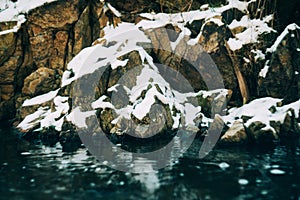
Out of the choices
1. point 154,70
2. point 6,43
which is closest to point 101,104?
point 154,70

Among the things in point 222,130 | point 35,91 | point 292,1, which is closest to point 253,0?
point 292,1

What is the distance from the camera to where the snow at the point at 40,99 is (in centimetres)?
1753

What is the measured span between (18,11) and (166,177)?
53.2ft

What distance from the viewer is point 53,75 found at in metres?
18.6

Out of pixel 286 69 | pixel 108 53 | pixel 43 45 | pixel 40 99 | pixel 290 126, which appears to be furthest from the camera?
pixel 43 45

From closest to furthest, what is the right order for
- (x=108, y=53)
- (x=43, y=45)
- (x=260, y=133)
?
(x=260, y=133) → (x=108, y=53) → (x=43, y=45)

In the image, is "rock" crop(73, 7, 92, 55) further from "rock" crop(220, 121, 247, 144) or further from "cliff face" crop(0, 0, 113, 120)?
"rock" crop(220, 121, 247, 144)

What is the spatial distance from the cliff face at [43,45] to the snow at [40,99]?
16.6 inches

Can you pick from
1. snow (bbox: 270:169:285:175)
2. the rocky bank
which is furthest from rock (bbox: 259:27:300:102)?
snow (bbox: 270:169:285:175)

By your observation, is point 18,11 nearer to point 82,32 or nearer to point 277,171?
point 82,32

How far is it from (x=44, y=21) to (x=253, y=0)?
12988mm

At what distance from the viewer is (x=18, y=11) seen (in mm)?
18719

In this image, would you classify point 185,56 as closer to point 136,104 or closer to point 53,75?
point 136,104

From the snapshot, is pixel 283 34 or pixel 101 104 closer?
pixel 101 104
